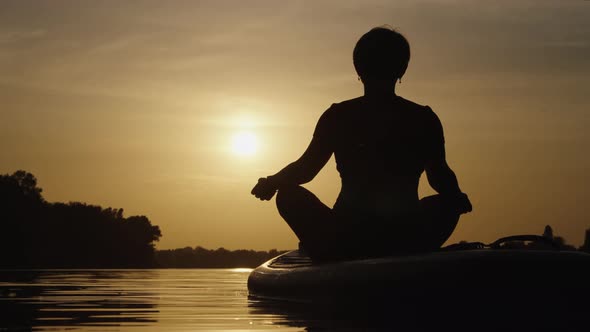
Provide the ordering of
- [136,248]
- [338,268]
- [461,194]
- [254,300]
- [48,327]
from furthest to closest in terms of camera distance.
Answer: [136,248] < [254,300] < [461,194] < [338,268] < [48,327]

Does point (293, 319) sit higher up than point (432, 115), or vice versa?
point (432, 115)

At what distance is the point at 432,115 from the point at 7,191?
4671 inches

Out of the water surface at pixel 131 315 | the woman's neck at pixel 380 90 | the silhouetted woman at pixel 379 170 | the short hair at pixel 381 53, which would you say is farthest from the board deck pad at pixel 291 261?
the short hair at pixel 381 53

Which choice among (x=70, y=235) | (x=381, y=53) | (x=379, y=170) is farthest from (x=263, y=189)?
(x=70, y=235)

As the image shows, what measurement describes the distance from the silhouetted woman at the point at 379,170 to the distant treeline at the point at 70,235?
9248 centimetres

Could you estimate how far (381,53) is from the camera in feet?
29.5

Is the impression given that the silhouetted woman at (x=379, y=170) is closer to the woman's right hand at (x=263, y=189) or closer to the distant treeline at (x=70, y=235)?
the woman's right hand at (x=263, y=189)

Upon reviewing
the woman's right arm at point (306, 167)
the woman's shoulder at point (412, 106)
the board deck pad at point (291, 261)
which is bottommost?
the board deck pad at point (291, 261)

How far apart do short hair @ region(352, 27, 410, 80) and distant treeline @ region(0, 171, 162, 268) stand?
3656 inches

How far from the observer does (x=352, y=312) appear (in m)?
8.20

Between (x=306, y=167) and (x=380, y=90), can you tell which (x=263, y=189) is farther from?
(x=380, y=90)

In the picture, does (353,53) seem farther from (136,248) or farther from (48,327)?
(136,248)

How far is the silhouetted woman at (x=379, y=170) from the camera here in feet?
29.0

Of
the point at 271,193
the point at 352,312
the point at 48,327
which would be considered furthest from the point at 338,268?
the point at 48,327
